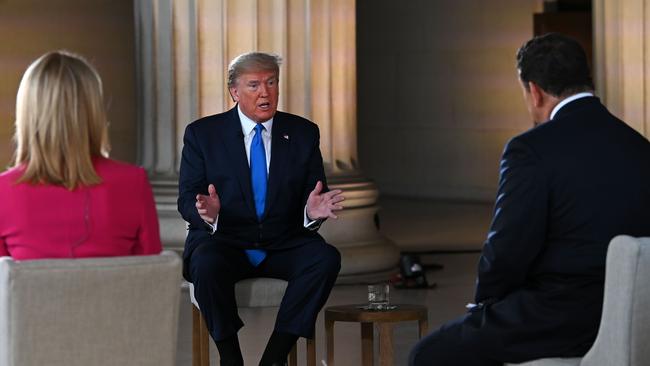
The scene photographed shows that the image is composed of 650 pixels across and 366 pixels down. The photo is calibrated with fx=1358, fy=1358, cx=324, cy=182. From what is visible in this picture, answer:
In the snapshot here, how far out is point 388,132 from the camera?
15016 millimetres

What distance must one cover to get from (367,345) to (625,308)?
1968 mm

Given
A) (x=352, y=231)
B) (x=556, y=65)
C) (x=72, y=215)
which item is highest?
(x=556, y=65)

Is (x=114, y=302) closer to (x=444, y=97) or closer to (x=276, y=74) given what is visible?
(x=276, y=74)

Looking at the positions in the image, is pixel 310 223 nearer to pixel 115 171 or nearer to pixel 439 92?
pixel 115 171

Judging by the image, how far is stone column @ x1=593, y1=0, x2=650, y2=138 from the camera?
7.83 m

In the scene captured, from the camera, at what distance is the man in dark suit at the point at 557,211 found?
368cm

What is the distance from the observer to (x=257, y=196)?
18.5ft

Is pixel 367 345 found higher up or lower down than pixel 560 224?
lower down

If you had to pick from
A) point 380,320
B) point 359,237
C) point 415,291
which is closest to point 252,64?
point 380,320

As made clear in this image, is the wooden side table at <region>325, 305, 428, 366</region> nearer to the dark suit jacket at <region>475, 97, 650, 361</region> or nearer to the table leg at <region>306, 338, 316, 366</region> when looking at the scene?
the table leg at <region>306, 338, 316, 366</region>

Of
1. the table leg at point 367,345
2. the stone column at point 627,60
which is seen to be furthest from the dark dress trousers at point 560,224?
the stone column at point 627,60

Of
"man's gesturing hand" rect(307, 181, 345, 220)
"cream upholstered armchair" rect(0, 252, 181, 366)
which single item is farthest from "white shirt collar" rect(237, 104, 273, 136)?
"cream upholstered armchair" rect(0, 252, 181, 366)

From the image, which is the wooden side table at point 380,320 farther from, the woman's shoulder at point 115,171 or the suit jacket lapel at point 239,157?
the woman's shoulder at point 115,171

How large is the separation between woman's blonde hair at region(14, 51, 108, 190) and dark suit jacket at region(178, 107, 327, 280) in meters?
1.96
